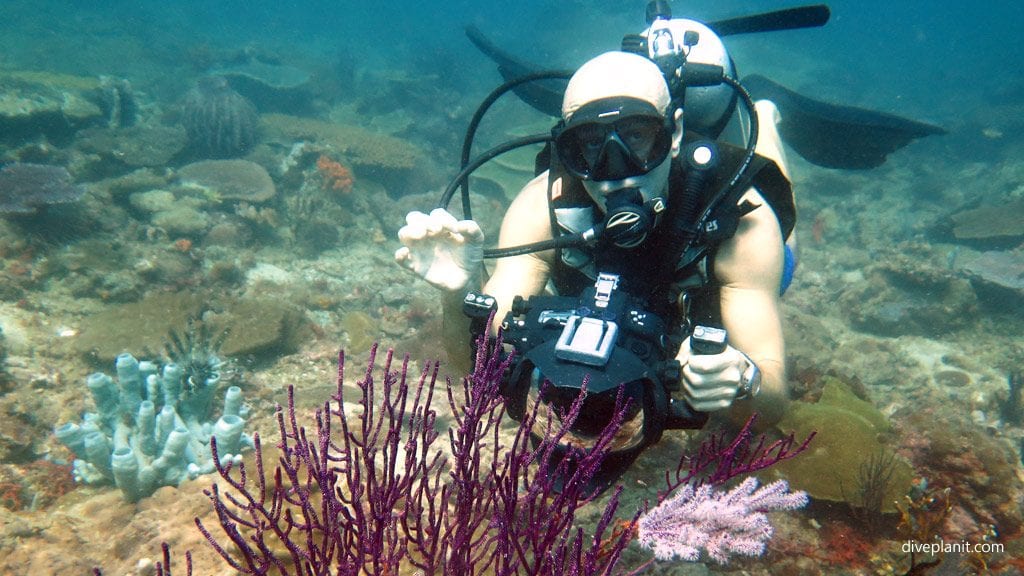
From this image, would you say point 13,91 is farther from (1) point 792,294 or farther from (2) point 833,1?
(2) point 833,1

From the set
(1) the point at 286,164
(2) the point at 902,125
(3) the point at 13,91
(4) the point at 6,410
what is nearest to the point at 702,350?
(2) the point at 902,125

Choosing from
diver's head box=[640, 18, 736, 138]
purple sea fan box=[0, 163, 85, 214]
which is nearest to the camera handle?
diver's head box=[640, 18, 736, 138]

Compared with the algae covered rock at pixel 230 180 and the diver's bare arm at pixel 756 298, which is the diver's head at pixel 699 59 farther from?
the algae covered rock at pixel 230 180

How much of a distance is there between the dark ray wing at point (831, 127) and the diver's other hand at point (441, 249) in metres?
2.75

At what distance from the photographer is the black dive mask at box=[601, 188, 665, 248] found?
2.33m

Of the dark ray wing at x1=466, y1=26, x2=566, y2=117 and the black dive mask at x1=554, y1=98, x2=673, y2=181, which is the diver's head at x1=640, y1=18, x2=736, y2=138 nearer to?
the black dive mask at x1=554, y1=98, x2=673, y2=181

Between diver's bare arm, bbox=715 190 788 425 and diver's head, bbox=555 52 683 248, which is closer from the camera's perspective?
diver's head, bbox=555 52 683 248

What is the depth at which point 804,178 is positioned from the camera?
14.7 meters

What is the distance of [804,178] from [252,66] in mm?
19856

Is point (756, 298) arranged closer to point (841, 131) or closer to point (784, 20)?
point (784, 20)

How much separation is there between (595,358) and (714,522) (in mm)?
1243

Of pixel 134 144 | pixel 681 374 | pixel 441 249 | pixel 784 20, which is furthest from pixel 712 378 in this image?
pixel 134 144

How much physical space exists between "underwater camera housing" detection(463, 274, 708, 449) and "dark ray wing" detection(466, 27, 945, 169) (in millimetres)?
3163

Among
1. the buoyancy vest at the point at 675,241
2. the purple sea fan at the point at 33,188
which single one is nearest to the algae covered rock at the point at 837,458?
the buoyancy vest at the point at 675,241
